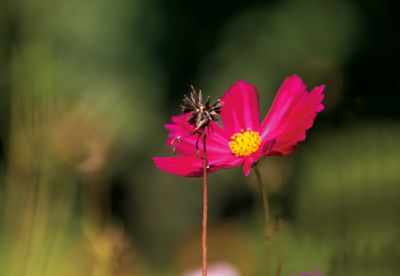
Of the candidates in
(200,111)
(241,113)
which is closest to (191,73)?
(241,113)

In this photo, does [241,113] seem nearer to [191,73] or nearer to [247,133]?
[247,133]

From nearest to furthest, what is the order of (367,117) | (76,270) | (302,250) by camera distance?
(302,250) < (76,270) < (367,117)

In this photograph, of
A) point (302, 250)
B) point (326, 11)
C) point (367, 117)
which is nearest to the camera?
point (302, 250)

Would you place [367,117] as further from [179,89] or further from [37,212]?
[37,212]

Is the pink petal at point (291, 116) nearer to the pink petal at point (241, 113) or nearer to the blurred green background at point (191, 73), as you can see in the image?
the pink petal at point (241, 113)

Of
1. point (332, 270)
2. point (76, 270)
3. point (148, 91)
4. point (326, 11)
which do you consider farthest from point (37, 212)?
point (326, 11)

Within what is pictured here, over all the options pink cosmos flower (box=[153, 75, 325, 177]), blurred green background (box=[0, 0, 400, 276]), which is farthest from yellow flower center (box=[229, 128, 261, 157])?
blurred green background (box=[0, 0, 400, 276])
